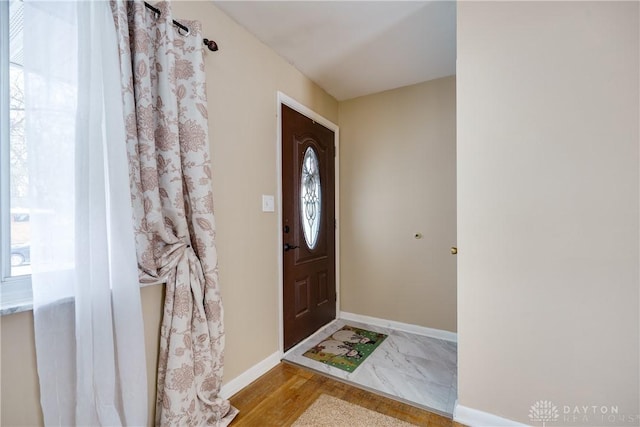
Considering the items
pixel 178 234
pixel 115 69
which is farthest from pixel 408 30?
pixel 178 234

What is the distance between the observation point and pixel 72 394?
1.06 metres

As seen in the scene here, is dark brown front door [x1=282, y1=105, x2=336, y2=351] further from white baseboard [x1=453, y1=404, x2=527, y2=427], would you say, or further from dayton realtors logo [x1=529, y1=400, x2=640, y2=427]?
dayton realtors logo [x1=529, y1=400, x2=640, y2=427]

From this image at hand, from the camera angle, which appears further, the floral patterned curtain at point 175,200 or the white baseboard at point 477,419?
the white baseboard at point 477,419

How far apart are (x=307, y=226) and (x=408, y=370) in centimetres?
141

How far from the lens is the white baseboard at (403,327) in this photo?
2615 mm

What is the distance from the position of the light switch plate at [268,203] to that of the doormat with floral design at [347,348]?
1.24 m

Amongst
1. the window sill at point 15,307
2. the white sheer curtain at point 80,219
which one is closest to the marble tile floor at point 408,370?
the white sheer curtain at point 80,219

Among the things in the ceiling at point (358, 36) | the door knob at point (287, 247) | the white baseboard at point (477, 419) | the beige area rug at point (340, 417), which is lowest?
the beige area rug at point (340, 417)

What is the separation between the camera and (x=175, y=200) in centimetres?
140

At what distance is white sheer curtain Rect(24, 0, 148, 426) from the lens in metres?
0.99

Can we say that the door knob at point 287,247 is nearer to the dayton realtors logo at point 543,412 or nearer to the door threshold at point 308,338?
the door threshold at point 308,338

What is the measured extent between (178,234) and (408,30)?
2032mm

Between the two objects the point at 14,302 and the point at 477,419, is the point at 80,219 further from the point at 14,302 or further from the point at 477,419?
the point at 477,419

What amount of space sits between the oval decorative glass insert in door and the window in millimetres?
1787
